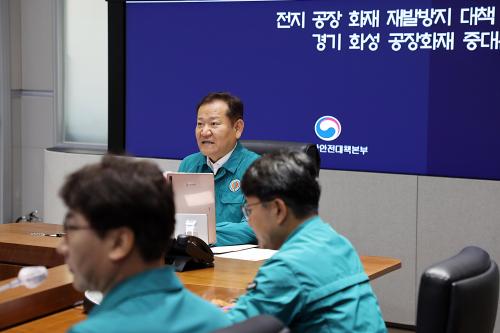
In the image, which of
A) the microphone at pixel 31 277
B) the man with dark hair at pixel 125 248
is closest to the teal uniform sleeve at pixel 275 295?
the microphone at pixel 31 277

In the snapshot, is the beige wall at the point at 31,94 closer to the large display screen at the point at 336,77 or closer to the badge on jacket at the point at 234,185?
the large display screen at the point at 336,77

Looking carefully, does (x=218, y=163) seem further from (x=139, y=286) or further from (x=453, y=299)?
(x=139, y=286)

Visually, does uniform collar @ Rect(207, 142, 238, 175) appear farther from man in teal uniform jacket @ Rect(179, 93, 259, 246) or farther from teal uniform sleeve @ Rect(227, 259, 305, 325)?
teal uniform sleeve @ Rect(227, 259, 305, 325)

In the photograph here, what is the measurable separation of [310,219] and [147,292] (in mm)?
871

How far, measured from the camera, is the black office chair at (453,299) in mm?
2074

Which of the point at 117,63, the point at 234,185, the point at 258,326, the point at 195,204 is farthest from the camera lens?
the point at 117,63

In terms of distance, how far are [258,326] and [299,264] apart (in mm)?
681

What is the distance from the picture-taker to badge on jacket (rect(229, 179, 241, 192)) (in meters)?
3.80

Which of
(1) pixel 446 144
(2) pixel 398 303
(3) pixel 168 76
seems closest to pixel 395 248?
(2) pixel 398 303

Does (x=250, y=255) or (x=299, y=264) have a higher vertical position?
(x=299, y=264)

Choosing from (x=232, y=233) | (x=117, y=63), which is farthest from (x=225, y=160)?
(x=117, y=63)

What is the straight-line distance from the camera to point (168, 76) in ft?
18.0

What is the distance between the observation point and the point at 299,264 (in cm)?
A: 210

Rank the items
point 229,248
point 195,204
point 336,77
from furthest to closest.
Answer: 1. point 336,77
2. point 229,248
3. point 195,204
